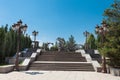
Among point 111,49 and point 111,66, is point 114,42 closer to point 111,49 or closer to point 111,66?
point 111,49

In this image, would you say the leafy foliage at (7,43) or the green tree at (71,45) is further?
the green tree at (71,45)

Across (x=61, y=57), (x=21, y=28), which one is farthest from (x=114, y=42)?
(x=61, y=57)

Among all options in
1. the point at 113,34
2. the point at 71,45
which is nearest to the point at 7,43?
the point at 113,34

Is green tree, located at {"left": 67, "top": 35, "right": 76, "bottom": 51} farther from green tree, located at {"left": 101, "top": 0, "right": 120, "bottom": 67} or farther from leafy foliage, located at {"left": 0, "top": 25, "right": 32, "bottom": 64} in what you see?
green tree, located at {"left": 101, "top": 0, "right": 120, "bottom": 67}

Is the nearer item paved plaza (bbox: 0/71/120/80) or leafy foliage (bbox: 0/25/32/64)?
paved plaza (bbox: 0/71/120/80)

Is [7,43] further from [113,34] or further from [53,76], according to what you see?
[113,34]

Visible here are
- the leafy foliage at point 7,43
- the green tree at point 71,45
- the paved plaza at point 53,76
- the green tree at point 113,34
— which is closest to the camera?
the paved plaza at point 53,76

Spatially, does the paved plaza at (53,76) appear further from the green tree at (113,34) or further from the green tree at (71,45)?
the green tree at (71,45)

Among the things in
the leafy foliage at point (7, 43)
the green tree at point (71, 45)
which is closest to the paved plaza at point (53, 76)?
the leafy foliage at point (7, 43)

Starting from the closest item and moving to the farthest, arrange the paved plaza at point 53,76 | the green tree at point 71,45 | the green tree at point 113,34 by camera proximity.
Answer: the paved plaza at point 53,76 → the green tree at point 113,34 → the green tree at point 71,45

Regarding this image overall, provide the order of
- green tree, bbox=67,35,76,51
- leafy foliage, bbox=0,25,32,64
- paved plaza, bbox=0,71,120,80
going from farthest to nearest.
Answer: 1. green tree, bbox=67,35,76,51
2. leafy foliage, bbox=0,25,32,64
3. paved plaza, bbox=0,71,120,80

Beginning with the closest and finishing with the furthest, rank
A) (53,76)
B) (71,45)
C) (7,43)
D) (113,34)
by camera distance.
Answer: (53,76) < (113,34) < (7,43) < (71,45)

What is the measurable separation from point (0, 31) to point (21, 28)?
670 centimetres

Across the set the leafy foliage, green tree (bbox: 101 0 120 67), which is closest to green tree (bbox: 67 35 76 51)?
the leafy foliage
